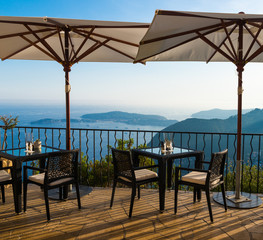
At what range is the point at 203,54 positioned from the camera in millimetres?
4762

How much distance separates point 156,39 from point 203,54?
80.8 inches

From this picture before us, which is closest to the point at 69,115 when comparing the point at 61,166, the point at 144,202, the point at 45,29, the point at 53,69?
the point at 61,166

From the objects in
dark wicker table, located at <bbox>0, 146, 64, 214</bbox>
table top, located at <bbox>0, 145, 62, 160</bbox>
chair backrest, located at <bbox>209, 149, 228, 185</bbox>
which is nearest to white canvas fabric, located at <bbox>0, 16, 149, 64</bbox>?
table top, located at <bbox>0, 145, 62, 160</bbox>

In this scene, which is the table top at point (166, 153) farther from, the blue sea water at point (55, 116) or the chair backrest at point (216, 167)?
the blue sea water at point (55, 116)

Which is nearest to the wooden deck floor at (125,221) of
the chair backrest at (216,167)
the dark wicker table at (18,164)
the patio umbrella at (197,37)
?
the dark wicker table at (18,164)

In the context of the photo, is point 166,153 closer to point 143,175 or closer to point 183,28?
point 143,175

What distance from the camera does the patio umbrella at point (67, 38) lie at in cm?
334

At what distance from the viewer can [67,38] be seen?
154 inches

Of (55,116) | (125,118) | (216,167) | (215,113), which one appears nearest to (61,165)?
(216,167)

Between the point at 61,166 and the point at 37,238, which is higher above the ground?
the point at 61,166

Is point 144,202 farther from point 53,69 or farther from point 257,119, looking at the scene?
point 257,119

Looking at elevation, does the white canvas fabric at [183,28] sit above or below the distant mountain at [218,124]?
above

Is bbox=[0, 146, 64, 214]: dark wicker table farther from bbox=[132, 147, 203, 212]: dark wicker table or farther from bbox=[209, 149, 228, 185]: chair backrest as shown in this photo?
bbox=[209, 149, 228, 185]: chair backrest

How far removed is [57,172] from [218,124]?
28024 millimetres
